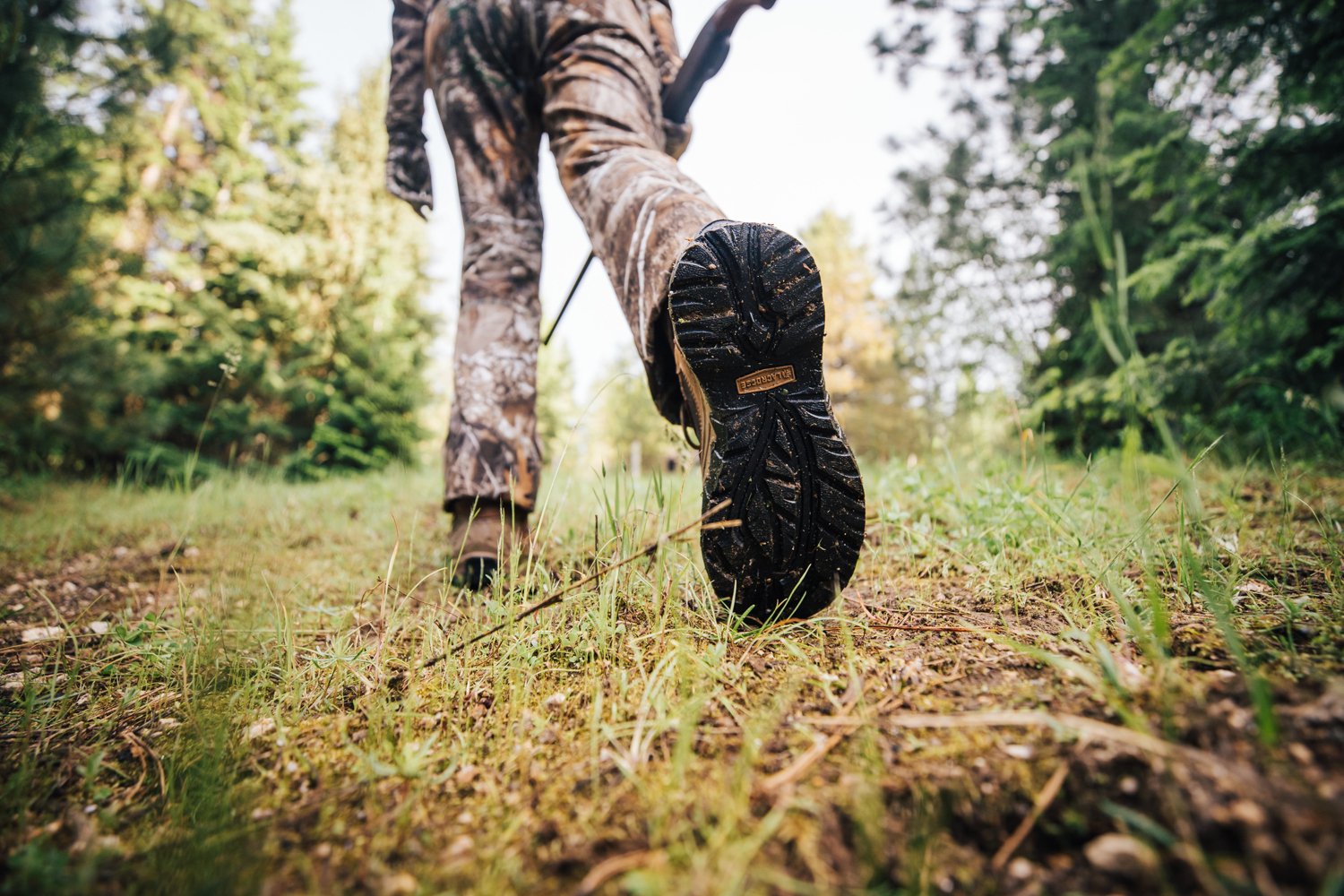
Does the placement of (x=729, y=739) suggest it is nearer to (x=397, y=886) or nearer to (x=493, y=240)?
(x=397, y=886)

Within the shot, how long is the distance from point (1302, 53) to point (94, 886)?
4.65m

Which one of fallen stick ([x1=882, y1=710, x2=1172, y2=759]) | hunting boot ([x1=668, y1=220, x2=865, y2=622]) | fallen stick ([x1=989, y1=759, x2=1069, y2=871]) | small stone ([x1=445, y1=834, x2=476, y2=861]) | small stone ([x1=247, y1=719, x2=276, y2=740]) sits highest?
hunting boot ([x1=668, y1=220, x2=865, y2=622])

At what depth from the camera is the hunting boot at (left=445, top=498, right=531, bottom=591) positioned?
4.76 ft

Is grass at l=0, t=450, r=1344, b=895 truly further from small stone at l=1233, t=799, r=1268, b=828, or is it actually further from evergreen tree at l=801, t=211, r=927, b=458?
evergreen tree at l=801, t=211, r=927, b=458

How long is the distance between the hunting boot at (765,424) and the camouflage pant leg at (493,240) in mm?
738

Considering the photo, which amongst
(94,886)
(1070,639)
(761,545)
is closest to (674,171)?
(761,545)

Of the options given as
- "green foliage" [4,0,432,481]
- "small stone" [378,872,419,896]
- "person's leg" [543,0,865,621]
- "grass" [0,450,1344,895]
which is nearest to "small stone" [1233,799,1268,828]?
"grass" [0,450,1344,895]

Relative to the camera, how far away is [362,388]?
23.6 feet

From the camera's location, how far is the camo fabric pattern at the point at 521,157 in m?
1.38

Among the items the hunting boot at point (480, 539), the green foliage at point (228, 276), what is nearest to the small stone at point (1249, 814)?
the hunting boot at point (480, 539)

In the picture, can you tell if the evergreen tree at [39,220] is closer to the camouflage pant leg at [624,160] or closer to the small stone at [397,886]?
the camouflage pant leg at [624,160]

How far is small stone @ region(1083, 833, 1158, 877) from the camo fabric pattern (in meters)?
0.95

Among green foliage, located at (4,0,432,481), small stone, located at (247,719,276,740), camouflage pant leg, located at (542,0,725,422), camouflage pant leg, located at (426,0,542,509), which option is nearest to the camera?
small stone, located at (247,719,276,740)

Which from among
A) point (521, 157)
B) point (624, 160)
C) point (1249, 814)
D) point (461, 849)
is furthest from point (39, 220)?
point (1249, 814)
